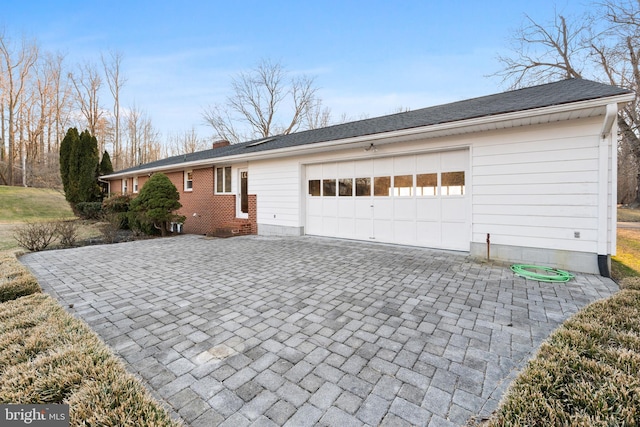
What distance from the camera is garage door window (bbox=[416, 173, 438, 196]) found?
21.7 ft

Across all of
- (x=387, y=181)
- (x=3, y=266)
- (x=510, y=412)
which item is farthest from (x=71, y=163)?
(x=510, y=412)

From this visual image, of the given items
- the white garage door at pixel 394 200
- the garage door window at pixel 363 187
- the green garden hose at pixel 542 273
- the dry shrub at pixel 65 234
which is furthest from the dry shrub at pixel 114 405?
the dry shrub at pixel 65 234

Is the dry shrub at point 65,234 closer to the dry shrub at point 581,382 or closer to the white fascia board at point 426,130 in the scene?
the white fascia board at point 426,130

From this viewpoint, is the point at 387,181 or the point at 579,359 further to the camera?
the point at 387,181

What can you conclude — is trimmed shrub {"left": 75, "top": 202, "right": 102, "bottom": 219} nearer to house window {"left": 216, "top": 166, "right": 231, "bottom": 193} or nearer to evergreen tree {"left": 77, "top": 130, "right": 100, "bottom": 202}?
evergreen tree {"left": 77, "top": 130, "right": 100, "bottom": 202}

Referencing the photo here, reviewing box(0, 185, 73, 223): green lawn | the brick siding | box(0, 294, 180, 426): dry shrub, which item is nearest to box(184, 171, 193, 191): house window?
the brick siding

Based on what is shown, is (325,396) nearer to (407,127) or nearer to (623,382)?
(623,382)

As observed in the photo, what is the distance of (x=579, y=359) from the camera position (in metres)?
1.96

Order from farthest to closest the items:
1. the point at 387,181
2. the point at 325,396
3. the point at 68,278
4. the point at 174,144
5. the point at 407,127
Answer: the point at 174,144, the point at 387,181, the point at 407,127, the point at 68,278, the point at 325,396

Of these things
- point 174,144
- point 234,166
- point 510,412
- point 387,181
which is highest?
point 174,144

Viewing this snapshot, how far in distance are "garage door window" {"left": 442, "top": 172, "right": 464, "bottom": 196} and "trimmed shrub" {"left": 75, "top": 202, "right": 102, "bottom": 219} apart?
17.3 meters

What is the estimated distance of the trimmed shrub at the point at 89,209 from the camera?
601 inches

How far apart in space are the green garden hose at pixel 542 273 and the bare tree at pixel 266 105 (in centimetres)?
2097

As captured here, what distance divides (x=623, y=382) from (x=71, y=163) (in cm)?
2129
